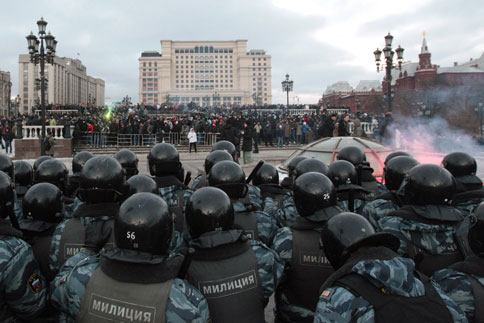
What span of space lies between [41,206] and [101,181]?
50 cm

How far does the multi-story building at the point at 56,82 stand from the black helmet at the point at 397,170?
98920 mm

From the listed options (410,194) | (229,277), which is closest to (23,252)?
(229,277)

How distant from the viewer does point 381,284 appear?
1715mm

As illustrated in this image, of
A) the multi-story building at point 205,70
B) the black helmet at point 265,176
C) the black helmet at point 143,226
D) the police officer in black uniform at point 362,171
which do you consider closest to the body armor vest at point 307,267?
the black helmet at point 143,226

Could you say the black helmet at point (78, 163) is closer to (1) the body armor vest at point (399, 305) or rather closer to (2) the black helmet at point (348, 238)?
(2) the black helmet at point (348, 238)

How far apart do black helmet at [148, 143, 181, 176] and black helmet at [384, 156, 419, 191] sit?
247cm

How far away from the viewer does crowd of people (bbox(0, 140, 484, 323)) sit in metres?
1.82

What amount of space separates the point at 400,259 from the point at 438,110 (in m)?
45.5

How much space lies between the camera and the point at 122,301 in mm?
1926

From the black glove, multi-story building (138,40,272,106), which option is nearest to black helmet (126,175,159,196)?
the black glove

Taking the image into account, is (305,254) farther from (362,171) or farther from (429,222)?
(362,171)

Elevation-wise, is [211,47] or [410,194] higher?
[211,47]

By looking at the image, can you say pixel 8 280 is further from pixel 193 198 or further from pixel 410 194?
pixel 410 194

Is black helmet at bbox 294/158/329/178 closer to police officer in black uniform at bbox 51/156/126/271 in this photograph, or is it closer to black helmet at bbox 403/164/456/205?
black helmet at bbox 403/164/456/205
